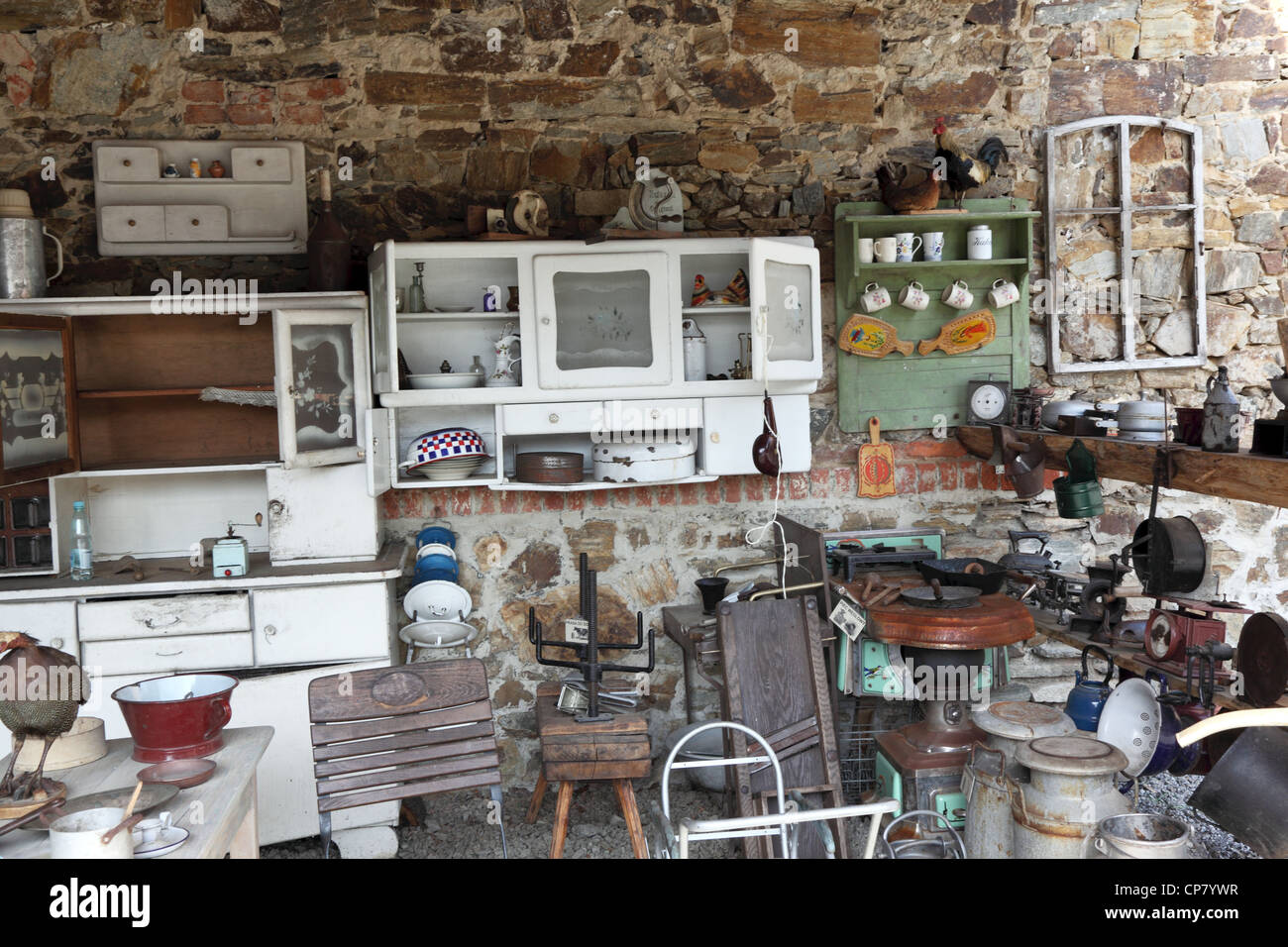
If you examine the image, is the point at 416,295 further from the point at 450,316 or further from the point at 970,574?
the point at 970,574

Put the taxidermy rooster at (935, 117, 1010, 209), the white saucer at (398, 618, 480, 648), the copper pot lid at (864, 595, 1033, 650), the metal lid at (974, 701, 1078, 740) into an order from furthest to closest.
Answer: the taxidermy rooster at (935, 117, 1010, 209)
the white saucer at (398, 618, 480, 648)
the copper pot lid at (864, 595, 1033, 650)
the metal lid at (974, 701, 1078, 740)

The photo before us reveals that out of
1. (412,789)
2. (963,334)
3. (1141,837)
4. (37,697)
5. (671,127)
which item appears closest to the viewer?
(37,697)

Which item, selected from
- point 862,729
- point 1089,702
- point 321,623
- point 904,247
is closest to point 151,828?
point 321,623

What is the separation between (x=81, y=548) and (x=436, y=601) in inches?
49.2

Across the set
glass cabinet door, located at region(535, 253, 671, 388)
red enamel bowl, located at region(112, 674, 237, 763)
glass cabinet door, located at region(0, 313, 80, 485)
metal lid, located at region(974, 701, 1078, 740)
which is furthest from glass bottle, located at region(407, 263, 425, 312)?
metal lid, located at region(974, 701, 1078, 740)

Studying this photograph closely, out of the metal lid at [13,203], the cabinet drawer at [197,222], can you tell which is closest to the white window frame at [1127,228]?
the cabinet drawer at [197,222]

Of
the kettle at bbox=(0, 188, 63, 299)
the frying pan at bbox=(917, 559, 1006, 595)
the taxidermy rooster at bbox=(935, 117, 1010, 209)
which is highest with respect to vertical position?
the taxidermy rooster at bbox=(935, 117, 1010, 209)

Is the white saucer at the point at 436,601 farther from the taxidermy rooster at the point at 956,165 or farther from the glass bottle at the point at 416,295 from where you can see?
the taxidermy rooster at the point at 956,165

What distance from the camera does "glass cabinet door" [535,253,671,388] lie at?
4.02 meters

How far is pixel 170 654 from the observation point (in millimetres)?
3760

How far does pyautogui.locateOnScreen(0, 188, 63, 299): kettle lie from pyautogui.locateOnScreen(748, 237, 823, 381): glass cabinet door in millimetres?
2487

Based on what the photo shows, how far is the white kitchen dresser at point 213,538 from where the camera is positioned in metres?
3.73

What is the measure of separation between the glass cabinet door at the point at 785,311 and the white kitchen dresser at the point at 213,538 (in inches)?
55.7

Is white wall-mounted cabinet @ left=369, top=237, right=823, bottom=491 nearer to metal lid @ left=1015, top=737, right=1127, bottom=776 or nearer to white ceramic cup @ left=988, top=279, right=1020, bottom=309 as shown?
white ceramic cup @ left=988, top=279, right=1020, bottom=309
